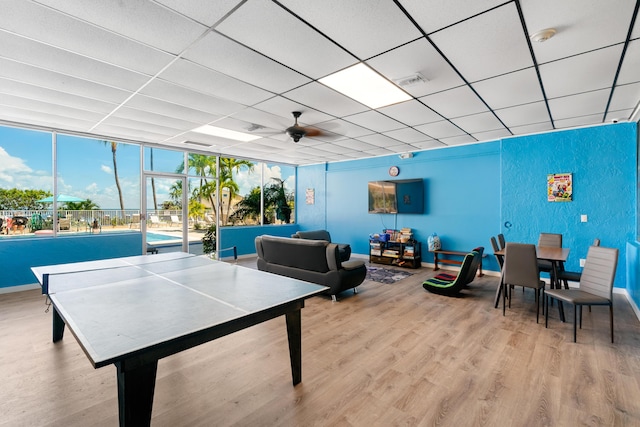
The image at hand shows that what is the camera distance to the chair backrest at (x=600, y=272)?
9.93 feet

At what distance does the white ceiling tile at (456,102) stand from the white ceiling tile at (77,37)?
9.73 ft

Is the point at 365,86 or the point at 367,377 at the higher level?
the point at 365,86

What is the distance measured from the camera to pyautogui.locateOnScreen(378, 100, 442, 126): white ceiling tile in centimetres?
391

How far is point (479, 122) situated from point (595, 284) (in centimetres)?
270

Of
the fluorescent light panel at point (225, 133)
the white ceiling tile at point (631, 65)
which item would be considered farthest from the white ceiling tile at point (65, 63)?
the white ceiling tile at point (631, 65)

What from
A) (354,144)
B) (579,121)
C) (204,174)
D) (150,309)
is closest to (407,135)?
(354,144)

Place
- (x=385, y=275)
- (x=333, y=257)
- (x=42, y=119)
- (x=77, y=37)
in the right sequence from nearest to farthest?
(x=77, y=37)
(x=333, y=257)
(x=42, y=119)
(x=385, y=275)

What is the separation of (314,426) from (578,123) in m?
5.76

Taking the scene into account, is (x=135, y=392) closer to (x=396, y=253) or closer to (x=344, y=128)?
(x=344, y=128)

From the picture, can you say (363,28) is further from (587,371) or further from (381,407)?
(587,371)

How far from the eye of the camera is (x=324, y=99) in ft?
12.1

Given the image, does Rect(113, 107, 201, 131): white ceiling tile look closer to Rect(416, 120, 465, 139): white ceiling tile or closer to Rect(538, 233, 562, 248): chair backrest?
Rect(416, 120, 465, 139): white ceiling tile

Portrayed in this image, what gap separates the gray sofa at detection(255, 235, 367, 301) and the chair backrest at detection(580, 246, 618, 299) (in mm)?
2671

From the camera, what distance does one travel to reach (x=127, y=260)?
341cm
